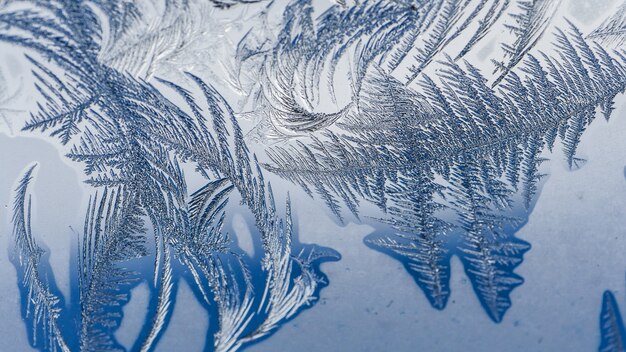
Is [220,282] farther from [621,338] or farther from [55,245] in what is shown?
[621,338]

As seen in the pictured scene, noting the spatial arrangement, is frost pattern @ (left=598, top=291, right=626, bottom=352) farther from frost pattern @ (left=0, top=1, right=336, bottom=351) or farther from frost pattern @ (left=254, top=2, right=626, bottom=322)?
frost pattern @ (left=0, top=1, right=336, bottom=351)

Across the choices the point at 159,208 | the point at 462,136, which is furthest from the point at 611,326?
the point at 159,208

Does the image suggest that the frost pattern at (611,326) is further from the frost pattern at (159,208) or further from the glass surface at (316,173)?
the frost pattern at (159,208)

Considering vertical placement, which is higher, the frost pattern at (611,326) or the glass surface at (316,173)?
the glass surface at (316,173)

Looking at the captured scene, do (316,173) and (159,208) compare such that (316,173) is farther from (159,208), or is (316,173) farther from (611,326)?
(611,326)

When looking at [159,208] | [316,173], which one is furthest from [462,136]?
[159,208]

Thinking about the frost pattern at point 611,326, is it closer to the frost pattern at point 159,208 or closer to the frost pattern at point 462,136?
the frost pattern at point 462,136

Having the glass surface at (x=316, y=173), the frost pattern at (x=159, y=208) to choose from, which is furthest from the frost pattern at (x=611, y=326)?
the frost pattern at (x=159, y=208)

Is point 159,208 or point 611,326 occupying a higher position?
point 159,208
